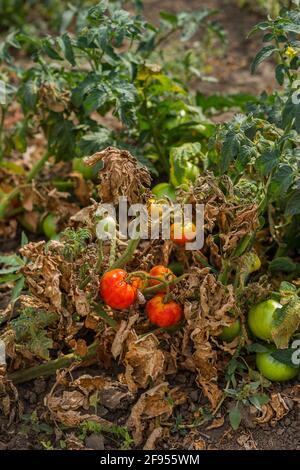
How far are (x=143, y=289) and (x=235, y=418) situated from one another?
1.54 ft

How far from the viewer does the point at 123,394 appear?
245 cm

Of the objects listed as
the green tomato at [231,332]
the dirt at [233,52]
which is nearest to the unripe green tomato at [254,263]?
the green tomato at [231,332]

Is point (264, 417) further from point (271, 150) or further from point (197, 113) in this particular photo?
point (197, 113)

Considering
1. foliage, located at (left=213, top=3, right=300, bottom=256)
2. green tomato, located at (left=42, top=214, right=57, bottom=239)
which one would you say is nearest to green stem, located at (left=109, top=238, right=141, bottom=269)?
foliage, located at (left=213, top=3, right=300, bottom=256)

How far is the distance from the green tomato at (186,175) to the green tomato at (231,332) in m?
0.63

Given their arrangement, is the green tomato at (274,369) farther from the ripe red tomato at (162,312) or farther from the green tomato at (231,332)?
the ripe red tomato at (162,312)

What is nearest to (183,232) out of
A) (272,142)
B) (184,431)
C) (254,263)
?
(254,263)

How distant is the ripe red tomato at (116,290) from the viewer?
2320 millimetres

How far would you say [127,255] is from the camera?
2.40 m

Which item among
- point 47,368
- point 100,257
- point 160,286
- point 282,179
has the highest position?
point 282,179

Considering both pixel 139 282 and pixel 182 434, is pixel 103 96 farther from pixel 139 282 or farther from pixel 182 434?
pixel 182 434

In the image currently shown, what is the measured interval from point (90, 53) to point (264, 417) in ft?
4.84

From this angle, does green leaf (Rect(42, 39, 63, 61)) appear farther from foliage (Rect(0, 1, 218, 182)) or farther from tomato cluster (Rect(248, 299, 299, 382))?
tomato cluster (Rect(248, 299, 299, 382))

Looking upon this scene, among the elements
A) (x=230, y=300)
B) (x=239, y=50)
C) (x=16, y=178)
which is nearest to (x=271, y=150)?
(x=230, y=300)
